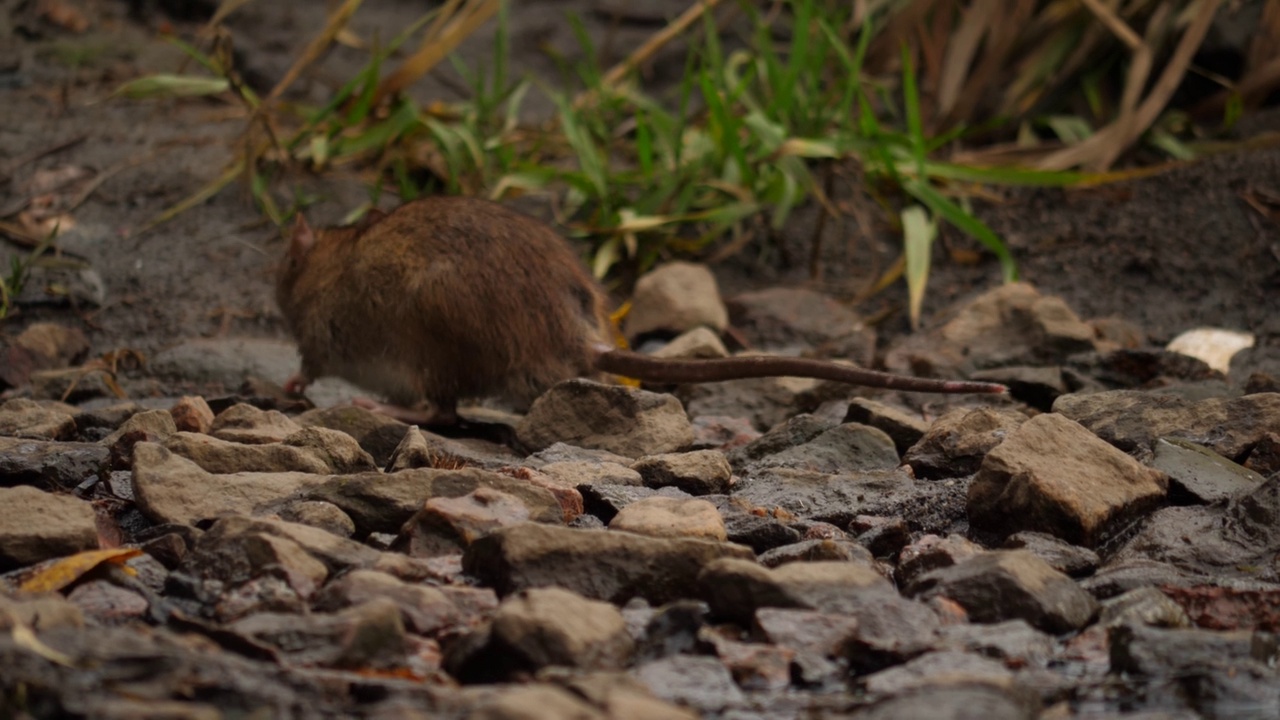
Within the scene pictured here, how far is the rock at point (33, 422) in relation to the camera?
388 centimetres

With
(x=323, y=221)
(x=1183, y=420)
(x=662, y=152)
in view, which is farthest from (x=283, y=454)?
(x=662, y=152)

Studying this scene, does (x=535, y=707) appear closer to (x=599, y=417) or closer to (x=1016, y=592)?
(x=1016, y=592)

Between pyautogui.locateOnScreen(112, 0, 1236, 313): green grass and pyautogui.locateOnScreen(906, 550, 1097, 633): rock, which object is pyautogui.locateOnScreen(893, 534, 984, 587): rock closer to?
pyautogui.locateOnScreen(906, 550, 1097, 633): rock

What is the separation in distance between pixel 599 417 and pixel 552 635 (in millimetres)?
1782

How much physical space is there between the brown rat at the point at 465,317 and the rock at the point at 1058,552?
3.49 ft

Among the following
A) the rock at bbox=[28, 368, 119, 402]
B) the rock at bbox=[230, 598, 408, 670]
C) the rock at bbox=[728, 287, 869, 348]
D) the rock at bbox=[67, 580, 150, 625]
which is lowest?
the rock at bbox=[28, 368, 119, 402]

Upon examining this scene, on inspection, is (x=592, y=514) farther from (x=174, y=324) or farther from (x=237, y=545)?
(x=174, y=324)

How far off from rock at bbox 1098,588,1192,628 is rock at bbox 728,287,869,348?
9.69 feet

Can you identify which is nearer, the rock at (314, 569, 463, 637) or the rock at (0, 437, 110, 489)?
the rock at (314, 569, 463, 637)

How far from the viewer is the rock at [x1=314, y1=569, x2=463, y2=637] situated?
2.50 metres

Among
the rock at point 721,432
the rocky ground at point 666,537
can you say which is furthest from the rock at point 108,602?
the rock at point 721,432

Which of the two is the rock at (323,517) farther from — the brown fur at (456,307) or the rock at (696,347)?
the rock at (696,347)

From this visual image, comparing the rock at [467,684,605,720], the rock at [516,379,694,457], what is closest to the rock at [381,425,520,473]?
the rock at [516,379,694,457]

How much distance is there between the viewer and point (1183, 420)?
372cm
